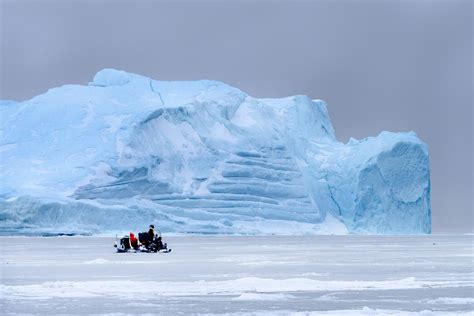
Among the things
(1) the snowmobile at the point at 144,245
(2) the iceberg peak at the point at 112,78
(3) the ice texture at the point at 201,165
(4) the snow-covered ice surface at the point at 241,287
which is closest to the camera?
(4) the snow-covered ice surface at the point at 241,287

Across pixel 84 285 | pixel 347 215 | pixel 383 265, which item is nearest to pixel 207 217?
pixel 347 215

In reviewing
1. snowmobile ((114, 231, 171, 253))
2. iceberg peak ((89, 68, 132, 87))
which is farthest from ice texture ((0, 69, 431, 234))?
snowmobile ((114, 231, 171, 253))

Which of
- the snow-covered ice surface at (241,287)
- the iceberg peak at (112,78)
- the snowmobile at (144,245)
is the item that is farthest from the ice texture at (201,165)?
the snow-covered ice surface at (241,287)

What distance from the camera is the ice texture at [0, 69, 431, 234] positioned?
4203 cm

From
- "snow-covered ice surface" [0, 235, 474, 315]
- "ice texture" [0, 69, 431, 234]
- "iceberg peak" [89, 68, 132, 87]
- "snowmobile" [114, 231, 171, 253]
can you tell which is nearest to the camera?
"snow-covered ice surface" [0, 235, 474, 315]

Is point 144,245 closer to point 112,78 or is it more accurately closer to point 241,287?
point 241,287

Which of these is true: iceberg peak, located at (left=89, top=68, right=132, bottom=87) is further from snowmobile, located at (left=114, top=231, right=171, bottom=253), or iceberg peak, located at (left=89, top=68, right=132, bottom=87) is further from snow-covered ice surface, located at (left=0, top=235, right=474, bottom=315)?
snow-covered ice surface, located at (left=0, top=235, right=474, bottom=315)

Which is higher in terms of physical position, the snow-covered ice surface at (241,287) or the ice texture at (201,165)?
the ice texture at (201,165)

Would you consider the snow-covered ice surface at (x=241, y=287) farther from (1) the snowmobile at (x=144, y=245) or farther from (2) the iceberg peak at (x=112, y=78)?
(2) the iceberg peak at (x=112, y=78)

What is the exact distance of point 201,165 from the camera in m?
44.5

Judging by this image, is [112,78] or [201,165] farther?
[112,78]

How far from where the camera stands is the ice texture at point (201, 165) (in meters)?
42.0

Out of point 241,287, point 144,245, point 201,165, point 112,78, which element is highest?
point 112,78

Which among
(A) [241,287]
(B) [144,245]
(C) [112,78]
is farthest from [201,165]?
(A) [241,287]
